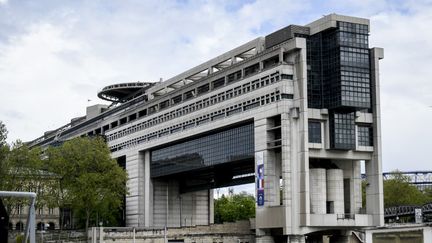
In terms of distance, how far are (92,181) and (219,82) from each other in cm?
2889

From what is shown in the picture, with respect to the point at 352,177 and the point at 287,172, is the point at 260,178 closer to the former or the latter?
the point at 287,172

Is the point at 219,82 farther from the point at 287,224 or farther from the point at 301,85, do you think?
the point at 287,224

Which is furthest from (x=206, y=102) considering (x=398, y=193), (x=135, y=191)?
(x=398, y=193)

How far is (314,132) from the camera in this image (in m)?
111

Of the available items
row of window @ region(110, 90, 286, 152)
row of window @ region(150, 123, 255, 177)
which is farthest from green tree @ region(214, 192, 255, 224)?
row of window @ region(150, 123, 255, 177)

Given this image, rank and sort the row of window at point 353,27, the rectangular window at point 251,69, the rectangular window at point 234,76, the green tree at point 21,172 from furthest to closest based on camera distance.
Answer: the rectangular window at point 234,76, the rectangular window at point 251,69, the green tree at point 21,172, the row of window at point 353,27

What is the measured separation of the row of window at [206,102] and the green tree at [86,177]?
55.6 ft

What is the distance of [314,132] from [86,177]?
135ft

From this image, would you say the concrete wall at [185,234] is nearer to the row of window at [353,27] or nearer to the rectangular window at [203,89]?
the rectangular window at [203,89]

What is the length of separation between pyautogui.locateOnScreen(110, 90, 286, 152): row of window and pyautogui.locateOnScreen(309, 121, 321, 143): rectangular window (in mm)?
6820

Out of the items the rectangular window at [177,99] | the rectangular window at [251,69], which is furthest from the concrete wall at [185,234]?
the rectangular window at [177,99]

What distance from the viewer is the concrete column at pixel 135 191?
152512 millimetres

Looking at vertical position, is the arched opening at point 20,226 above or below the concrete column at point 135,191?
below

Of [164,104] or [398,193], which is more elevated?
[164,104]
